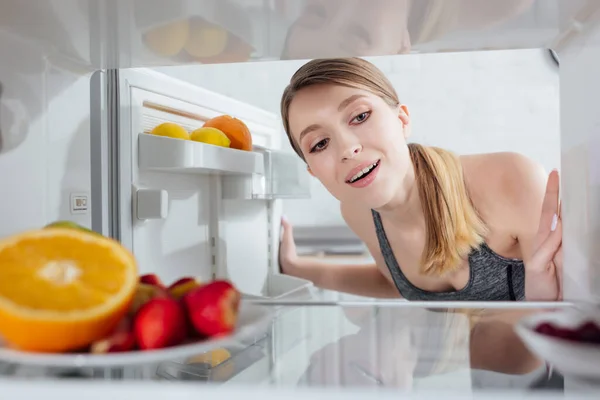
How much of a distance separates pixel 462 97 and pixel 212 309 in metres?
1.84

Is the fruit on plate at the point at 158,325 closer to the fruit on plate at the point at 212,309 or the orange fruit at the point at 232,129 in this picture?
the fruit on plate at the point at 212,309

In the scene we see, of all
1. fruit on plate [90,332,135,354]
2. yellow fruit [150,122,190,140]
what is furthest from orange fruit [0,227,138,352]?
yellow fruit [150,122,190,140]

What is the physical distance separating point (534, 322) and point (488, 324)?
0.08 meters

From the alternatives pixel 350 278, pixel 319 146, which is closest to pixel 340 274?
pixel 350 278

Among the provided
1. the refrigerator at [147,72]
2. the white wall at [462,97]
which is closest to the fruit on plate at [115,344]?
the refrigerator at [147,72]

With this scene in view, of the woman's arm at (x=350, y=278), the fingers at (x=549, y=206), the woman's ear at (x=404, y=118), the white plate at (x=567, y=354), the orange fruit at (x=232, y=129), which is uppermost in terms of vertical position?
the woman's ear at (x=404, y=118)

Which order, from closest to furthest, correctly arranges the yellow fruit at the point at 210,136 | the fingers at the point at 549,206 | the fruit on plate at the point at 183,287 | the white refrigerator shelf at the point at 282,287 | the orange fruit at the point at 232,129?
1. the fruit on plate at the point at 183,287
2. the fingers at the point at 549,206
3. the yellow fruit at the point at 210,136
4. the orange fruit at the point at 232,129
5. the white refrigerator shelf at the point at 282,287

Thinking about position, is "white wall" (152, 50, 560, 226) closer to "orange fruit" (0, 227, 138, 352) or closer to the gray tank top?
the gray tank top

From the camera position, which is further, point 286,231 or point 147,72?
point 286,231

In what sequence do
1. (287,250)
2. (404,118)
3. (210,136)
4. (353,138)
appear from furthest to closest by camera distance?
(287,250) < (404,118) < (353,138) < (210,136)

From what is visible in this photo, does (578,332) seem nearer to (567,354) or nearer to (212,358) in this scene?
(567,354)

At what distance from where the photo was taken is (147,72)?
0.85 m

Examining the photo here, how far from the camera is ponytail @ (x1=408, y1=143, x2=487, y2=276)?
4.92 feet

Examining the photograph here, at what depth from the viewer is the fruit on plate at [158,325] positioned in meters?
0.33
